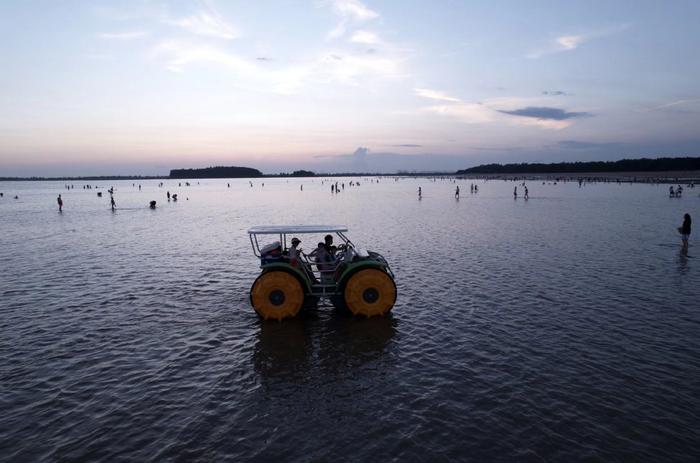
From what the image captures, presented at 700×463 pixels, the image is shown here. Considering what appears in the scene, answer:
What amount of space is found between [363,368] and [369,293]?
10.8ft

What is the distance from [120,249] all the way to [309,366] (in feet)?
67.7

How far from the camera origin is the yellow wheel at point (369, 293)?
41.6ft

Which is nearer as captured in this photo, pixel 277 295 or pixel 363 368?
pixel 363 368

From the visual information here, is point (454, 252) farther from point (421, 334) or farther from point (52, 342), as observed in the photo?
point (52, 342)

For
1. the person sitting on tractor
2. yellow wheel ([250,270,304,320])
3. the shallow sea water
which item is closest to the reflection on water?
the shallow sea water

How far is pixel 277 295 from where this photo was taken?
12.5m

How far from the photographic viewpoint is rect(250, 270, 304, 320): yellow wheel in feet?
40.9

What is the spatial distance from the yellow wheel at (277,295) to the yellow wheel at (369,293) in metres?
1.50

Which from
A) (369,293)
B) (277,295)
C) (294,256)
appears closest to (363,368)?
(369,293)

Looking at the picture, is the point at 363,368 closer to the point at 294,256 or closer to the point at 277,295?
the point at 277,295

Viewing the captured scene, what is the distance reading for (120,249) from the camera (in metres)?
25.6

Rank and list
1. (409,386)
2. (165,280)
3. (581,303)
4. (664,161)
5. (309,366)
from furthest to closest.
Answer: (664,161) → (165,280) → (581,303) → (309,366) → (409,386)

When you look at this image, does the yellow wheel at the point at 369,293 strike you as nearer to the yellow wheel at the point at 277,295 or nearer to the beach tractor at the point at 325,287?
the beach tractor at the point at 325,287

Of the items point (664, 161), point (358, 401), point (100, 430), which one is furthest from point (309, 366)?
point (664, 161)
